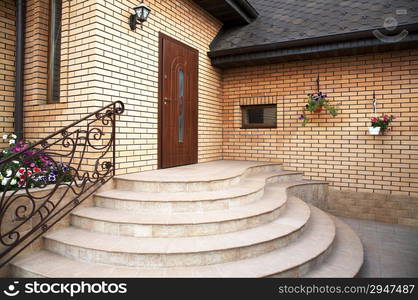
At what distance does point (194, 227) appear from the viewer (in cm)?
255

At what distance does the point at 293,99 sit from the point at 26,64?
15.3 feet

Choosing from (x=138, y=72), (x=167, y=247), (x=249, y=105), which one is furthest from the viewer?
(x=249, y=105)

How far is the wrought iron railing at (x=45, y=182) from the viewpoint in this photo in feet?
7.69

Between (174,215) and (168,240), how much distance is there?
335 millimetres

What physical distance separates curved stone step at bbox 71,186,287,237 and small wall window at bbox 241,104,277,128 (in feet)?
9.49

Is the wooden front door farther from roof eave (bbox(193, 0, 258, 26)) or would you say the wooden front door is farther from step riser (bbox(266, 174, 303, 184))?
step riser (bbox(266, 174, 303, 184))

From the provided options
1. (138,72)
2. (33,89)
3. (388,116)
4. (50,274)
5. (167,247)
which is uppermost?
(138,72)

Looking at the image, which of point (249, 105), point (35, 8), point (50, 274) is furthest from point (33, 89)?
point (249, 105)

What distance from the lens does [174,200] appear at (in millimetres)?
2793

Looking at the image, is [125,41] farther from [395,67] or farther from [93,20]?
[395,67]

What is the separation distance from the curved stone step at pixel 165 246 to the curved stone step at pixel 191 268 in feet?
0.17

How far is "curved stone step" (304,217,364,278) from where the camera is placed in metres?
2.48

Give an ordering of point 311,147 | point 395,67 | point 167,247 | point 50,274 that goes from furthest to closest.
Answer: point 311,147 < point 395,67 < point 167,247 < point 50,274

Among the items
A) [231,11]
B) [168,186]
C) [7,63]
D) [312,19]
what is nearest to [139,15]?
[7,63]
